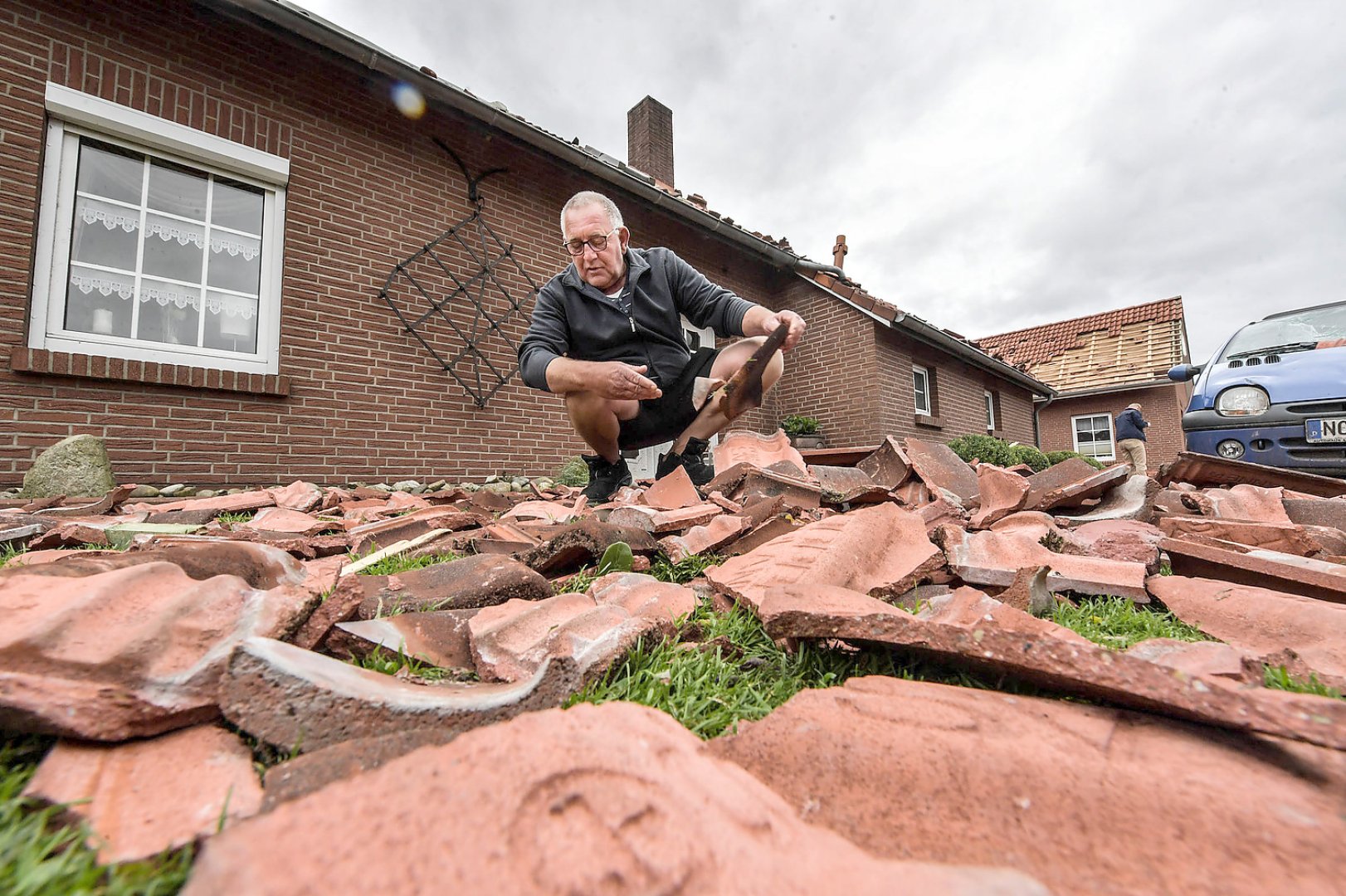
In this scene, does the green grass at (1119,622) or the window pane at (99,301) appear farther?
the window pane at (99,301)

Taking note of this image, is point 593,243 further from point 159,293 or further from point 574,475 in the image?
point 159,293

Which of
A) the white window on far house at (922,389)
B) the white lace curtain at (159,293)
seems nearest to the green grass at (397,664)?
the white lace curtain at (159,293)

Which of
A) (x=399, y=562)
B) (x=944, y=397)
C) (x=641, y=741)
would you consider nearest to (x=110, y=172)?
(x=399, y=562)

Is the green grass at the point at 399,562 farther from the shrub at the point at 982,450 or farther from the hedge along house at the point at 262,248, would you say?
the shrub at the point at 982,450

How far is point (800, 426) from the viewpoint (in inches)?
330

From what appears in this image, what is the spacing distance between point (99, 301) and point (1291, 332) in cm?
987

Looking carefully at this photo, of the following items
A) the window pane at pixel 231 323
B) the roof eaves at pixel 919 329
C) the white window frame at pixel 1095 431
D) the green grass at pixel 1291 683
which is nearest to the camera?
the green grass at pixel 1291 683

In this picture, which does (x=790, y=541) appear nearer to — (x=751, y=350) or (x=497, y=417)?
(x=751, y=350)

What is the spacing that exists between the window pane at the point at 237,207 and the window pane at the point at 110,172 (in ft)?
1.41

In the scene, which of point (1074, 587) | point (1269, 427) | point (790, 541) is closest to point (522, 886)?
point (790, 541)

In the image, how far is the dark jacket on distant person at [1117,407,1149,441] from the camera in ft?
29.9

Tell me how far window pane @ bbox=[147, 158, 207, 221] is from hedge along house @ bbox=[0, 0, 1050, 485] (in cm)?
1

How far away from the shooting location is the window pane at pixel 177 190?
4.17m

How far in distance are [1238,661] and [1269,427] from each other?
5.18 meters
